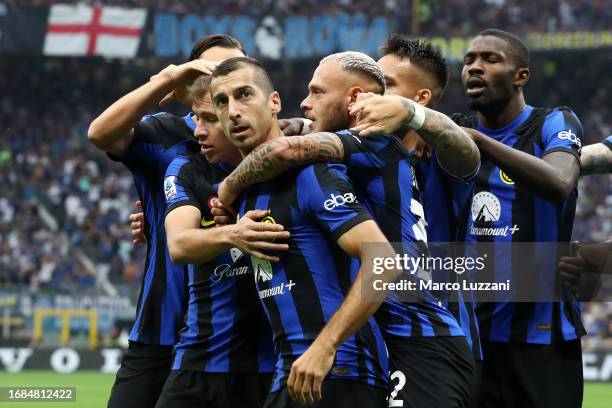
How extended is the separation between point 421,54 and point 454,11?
1085 inches

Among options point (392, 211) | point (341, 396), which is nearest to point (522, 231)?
point (392, 211)

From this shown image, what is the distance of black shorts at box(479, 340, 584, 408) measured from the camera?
564 cm

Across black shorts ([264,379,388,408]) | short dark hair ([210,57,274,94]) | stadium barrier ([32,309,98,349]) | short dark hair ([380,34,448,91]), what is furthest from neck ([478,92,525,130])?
stadium barrier ([32,309,98,349])

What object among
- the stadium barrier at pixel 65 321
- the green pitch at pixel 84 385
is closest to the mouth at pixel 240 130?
the green pitch at pixel 84 385

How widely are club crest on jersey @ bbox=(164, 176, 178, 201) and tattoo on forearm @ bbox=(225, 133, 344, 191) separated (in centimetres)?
80

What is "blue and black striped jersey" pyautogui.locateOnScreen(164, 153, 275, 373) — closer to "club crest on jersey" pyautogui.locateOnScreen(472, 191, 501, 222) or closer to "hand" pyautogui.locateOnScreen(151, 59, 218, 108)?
"hand" pyautogui.locateOnScreen(151, 59, 218, 108)

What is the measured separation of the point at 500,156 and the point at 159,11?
25.9 metres

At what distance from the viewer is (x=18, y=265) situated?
25344 millimetres

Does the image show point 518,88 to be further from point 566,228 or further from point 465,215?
point 465,215

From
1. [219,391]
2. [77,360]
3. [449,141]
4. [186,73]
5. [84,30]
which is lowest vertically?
[77,360]

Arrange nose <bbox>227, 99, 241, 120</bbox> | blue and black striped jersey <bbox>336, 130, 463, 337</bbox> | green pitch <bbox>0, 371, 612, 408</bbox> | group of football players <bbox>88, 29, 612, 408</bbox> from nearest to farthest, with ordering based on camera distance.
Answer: group of football players <bbox>88, 29, 612, 408</bbox> → blue and black striped jersey <bbox>336, 130, 463, 337</bbox> → nose <bbox>227, 99, 241, 120</bbox> → green pitch <bbox>0, 371, 612, 408</bbox>

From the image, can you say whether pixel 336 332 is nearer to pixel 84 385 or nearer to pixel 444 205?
pixel 444 205

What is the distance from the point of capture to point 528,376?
563cm

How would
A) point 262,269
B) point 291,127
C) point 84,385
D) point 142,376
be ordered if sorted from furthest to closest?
point 84,385 → point 142,376 → point 291,127 → point 262,269
